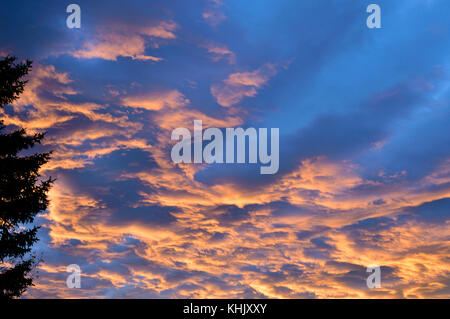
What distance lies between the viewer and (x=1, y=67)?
15602 mm

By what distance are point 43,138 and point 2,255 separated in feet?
16.8

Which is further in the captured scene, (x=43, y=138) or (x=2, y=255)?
(x=43, y=138)

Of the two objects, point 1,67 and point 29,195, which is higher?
point 1,67
